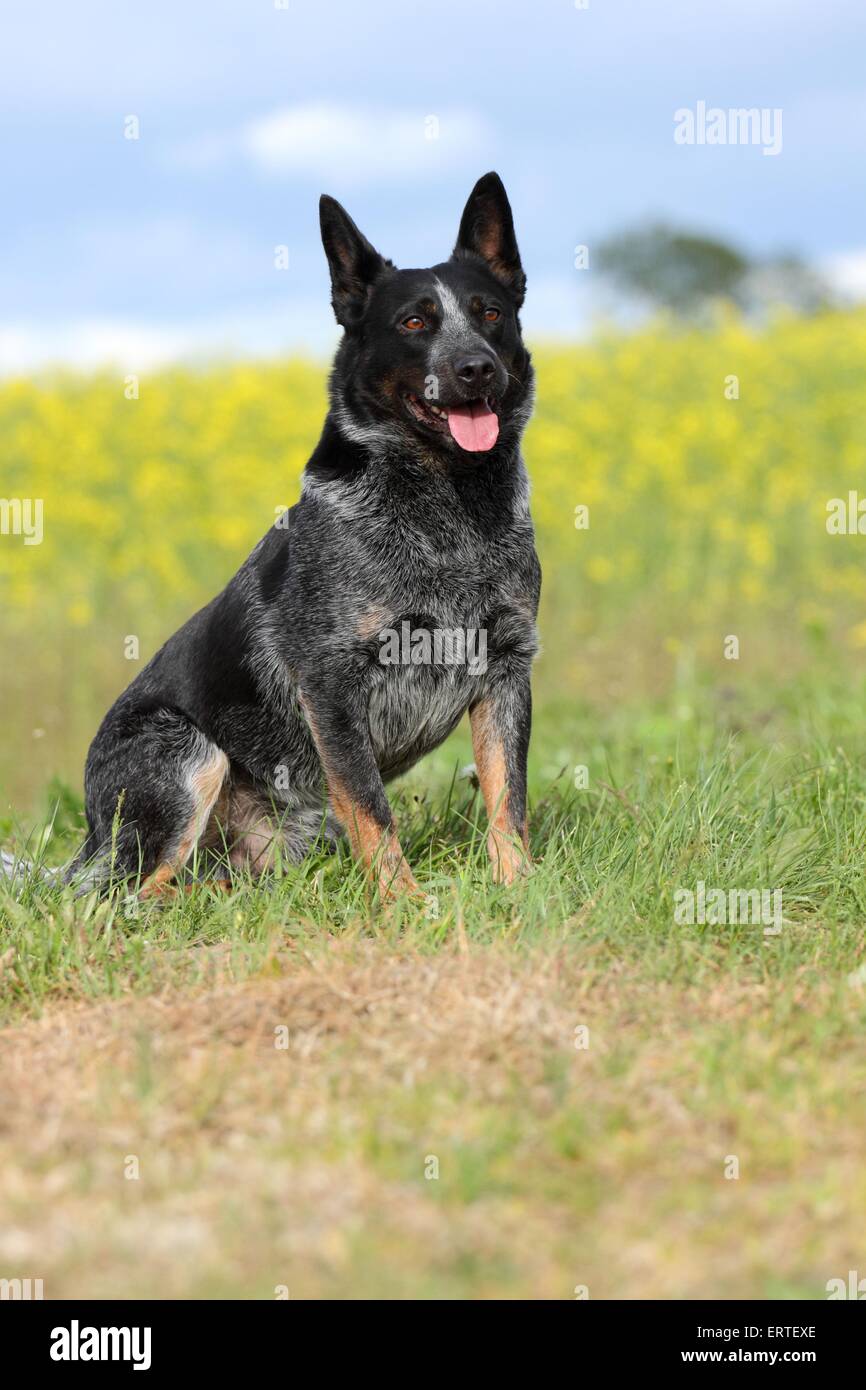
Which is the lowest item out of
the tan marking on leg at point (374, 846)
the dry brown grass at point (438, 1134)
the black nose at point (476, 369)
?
the dry brown grass at point (438, 1134)

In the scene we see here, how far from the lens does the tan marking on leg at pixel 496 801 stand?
4109 millimetres

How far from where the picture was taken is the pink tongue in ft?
13.3

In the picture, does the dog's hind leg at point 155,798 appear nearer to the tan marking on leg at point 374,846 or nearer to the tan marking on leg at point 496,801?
the tan marking on leg at point 374,846

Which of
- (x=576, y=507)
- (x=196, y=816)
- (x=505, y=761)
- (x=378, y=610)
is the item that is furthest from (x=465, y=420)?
(x=576, y=507)

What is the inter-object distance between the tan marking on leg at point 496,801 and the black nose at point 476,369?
0.97 m

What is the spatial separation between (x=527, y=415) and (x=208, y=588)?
693cm

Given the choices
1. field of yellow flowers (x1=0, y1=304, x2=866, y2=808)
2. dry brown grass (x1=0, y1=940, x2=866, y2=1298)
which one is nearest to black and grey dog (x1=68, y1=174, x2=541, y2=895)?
dry brown grass (x1=0, y1=940, x2=866, y2=1298)

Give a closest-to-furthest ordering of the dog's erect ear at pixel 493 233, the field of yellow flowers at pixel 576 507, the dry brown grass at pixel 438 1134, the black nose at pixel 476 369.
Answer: the dry brown grass at pixel 438 1134 → the black nose at pixel 476 369 → the dog's erect ear at pixel 493 233 → the field of yellow flowers at pixel 576 507

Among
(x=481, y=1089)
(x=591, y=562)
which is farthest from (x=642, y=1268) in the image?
(x=591, y=562)

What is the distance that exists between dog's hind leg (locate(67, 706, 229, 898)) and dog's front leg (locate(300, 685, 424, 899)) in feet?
1.56

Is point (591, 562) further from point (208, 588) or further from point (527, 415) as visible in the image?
point (527, 415)

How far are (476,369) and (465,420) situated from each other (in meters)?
0.21

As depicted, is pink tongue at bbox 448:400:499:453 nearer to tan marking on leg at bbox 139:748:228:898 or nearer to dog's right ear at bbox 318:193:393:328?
dog's right ear at bbox 318:193:393:328

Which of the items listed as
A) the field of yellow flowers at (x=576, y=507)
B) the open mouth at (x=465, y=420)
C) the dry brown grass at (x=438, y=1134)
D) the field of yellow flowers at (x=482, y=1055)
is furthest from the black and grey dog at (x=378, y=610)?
the field of yellow flowers at (x=576, y=507)
